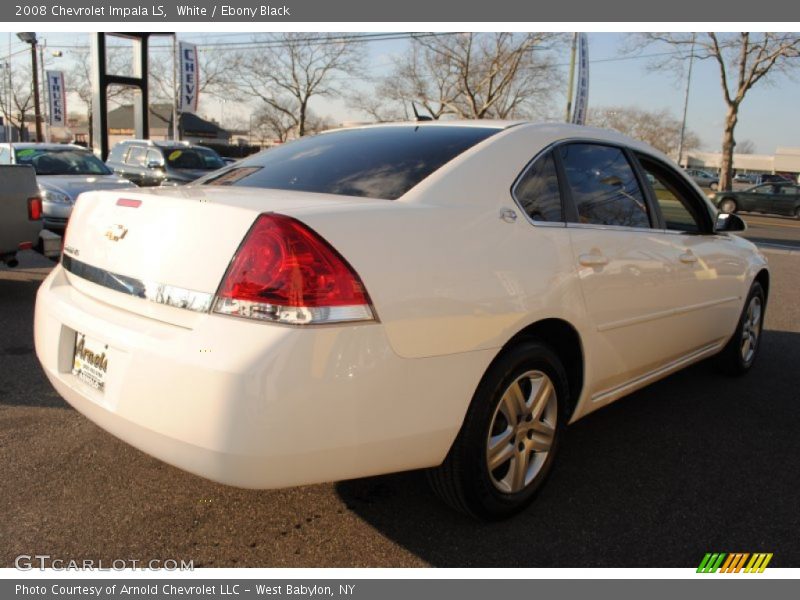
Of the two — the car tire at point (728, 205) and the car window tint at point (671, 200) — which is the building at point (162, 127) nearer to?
the car tire at point (728, 205)

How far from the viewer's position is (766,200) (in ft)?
89.0

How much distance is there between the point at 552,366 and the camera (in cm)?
275

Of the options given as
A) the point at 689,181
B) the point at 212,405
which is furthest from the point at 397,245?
the point at 689,181

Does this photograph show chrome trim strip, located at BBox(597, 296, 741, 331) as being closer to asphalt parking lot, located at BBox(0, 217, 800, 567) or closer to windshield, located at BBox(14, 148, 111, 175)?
asphalt parking lot, located at BBox(0, 217, 800, 567)

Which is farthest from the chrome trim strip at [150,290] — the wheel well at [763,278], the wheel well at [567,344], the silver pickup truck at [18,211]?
the wheel well at [763,278]

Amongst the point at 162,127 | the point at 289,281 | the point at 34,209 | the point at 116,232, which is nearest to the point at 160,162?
the point at 34,209

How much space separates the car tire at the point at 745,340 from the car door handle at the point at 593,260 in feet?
7.05

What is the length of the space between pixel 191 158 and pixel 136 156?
1281mm

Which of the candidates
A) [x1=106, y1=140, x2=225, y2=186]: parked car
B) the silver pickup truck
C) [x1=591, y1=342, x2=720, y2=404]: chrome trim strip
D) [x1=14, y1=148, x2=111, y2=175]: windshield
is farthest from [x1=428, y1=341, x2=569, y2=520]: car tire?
[x1=106, y1=140, x2=225, y2=186]: parked car

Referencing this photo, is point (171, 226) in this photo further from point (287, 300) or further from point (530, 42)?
point (530, 42)

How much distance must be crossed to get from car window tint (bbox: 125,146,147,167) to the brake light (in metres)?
14.1

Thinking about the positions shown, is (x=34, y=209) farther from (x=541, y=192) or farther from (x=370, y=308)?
(x=370, y=308)

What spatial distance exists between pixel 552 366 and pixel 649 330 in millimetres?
907

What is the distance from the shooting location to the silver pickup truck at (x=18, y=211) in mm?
6000
